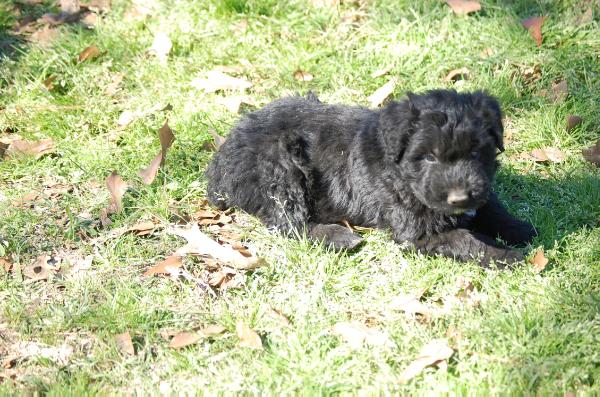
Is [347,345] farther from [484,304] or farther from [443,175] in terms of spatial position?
[443,175]

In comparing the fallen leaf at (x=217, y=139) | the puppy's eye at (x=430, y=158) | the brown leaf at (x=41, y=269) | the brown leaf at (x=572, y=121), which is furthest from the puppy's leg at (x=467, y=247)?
the brown leaf at (x=41, y=269)

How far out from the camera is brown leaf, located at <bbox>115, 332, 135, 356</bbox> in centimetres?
402

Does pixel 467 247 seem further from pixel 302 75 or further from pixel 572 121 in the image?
pixel 302 75

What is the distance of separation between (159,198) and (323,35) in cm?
246

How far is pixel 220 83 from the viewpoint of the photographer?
6566mm

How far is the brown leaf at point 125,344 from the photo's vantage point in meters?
4.02

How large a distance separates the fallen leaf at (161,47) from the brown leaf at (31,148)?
135cm

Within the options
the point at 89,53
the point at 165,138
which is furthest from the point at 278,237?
the point at 89,53

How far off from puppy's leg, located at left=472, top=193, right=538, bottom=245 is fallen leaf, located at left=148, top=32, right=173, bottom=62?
10.9 feet

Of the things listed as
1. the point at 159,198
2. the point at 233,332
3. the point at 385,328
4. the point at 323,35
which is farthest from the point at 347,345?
the point at 323,35

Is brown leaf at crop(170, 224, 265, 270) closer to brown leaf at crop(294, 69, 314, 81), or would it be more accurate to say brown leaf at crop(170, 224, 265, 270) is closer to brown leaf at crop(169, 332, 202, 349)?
brown leaf at crop(169, 332, 202, 349)

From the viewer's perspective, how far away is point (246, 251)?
4.79 meters

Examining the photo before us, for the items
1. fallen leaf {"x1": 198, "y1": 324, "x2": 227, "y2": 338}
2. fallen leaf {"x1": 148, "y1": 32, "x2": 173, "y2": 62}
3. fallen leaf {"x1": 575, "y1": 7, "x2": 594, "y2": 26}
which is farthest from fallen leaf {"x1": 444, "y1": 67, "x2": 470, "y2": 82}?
fallen leaf {"x1": 198, "y1": 324, "x2": 227, "y2": 338}

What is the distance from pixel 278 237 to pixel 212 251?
462 mm
